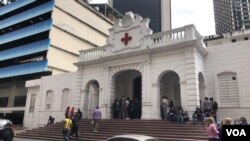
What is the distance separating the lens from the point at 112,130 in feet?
50.3

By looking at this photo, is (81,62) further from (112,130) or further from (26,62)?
(26,62)

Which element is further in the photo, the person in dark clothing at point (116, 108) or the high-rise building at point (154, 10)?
the high-rise building at point (154, 10)

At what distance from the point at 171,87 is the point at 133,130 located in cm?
573

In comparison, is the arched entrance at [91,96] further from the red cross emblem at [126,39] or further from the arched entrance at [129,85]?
the red cross emblem at [126,39]

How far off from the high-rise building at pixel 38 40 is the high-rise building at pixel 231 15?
54.2m

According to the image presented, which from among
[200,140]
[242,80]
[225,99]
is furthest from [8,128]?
[242,80]

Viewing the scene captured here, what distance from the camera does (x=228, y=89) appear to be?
16125 millimetres

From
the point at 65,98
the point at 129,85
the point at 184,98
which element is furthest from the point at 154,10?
the point at 184,98

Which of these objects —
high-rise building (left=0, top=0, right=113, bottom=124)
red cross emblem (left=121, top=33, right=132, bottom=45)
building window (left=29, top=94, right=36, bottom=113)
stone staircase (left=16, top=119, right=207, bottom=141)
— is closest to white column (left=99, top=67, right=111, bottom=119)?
stone staircase (left=16, top=119, right=207, bottom=141)

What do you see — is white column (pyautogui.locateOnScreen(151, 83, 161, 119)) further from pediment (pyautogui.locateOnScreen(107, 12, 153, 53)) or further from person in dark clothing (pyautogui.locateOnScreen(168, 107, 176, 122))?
pediment (pyautogui.locateOnScreen(107, 12, 153, 53))

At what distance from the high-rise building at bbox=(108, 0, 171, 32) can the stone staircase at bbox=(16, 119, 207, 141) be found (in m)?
34.0

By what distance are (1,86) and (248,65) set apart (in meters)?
39.6

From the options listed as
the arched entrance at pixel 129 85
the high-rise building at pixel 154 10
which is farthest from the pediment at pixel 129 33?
the high-rise building at pixel 154 10

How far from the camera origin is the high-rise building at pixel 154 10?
159 feet
